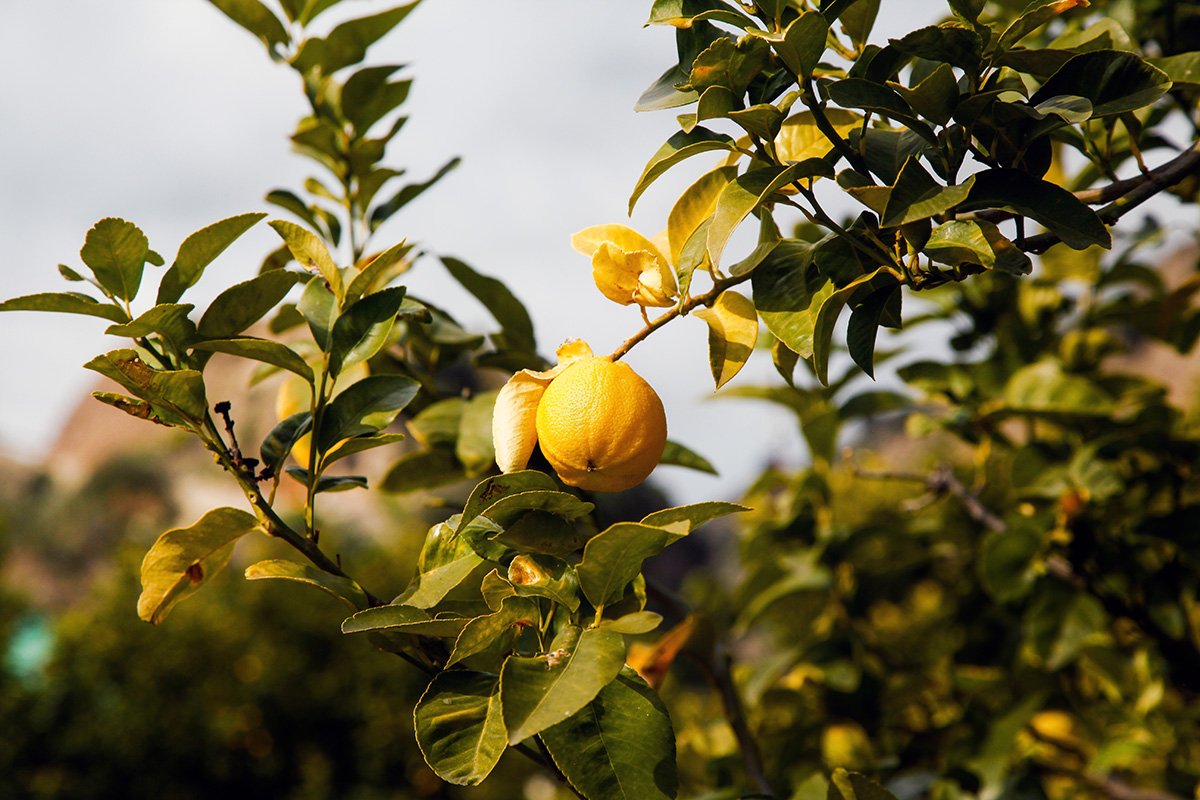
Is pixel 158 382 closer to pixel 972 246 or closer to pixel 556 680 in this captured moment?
pixel 556 680

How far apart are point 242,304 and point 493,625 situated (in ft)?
0.95

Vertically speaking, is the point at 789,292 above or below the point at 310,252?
below

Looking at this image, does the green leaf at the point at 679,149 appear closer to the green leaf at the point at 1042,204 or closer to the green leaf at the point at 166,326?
the green leaf at the point at 1042,204

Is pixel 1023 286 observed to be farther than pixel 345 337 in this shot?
Yes

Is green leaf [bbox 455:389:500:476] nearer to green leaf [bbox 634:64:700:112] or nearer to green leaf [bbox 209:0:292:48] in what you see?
green leaf [bbox 634:64:700:112]

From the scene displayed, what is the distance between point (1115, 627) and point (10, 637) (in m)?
3.78

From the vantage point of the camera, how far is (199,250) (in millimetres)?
542

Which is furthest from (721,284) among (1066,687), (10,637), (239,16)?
(10,637)

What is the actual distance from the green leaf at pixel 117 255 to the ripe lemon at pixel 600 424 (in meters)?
0.28

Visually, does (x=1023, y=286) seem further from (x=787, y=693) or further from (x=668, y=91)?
(x=668, y=91)

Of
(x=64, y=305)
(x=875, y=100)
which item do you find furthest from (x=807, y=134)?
(x=64, y=305)

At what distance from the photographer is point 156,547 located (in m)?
0.54

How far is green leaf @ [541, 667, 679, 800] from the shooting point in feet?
1.38

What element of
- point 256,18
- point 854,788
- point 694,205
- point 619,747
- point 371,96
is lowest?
point 854,788
